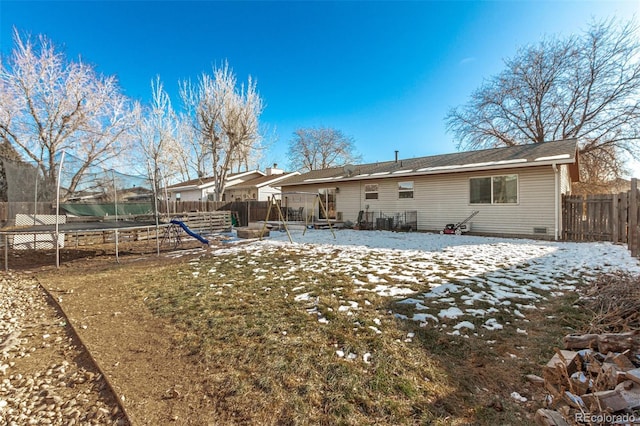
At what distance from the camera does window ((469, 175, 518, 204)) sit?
408 inches

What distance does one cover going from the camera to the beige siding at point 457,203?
974 centimetres

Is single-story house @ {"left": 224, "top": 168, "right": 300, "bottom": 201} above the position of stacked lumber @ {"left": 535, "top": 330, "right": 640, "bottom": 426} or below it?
above

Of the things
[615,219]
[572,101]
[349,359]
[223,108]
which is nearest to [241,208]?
[223,108]

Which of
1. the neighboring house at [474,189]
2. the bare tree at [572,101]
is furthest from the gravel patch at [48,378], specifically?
the bare tree at [572,101]

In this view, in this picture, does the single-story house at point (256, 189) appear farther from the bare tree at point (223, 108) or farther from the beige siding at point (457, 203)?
the beige siding at point (457, 203)

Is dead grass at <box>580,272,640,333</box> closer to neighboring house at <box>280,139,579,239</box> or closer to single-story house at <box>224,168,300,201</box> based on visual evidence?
neighboring house at <box>280,139,579,239</box>

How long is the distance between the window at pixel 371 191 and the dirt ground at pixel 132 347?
10.5 meters

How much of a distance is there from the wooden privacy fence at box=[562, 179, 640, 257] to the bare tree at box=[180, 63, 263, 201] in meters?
16.8

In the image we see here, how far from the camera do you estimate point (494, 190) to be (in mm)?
10750

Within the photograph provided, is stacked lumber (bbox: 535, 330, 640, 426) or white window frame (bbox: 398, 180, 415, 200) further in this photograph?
white window frame (bbox: 398, 180, 415, 200)

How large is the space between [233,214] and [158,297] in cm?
1421

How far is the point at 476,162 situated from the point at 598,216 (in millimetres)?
4005

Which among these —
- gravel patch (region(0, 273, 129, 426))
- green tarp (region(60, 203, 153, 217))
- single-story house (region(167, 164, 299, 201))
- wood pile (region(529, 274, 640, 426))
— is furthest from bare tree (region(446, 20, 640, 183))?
gravel patch (region(0, 273, 129, 426))

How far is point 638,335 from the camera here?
228cm
